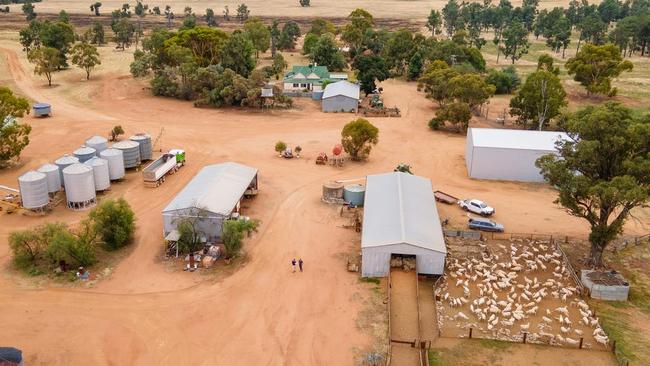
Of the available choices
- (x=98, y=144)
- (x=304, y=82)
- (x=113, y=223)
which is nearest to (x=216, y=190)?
(x=113, y=223)

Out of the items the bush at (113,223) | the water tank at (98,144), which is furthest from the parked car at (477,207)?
the water tank at (98,144)

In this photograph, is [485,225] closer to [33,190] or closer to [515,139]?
[515,139]

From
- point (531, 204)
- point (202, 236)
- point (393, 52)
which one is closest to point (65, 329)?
point (202, 236)

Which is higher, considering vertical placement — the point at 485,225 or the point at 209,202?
the point at 209,202

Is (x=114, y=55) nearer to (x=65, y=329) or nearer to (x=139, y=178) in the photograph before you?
(x=139, y=178)

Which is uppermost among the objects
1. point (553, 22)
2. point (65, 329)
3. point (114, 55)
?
point (553, 22)

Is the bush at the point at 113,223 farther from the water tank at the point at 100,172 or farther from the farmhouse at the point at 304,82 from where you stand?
the farmhouse at the point at 304,82
